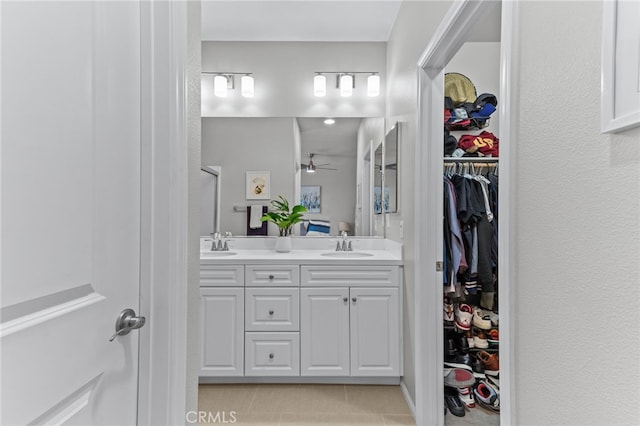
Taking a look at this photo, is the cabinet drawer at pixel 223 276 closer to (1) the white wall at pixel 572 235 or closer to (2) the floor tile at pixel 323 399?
(2) the floor tile at pixel 323 399

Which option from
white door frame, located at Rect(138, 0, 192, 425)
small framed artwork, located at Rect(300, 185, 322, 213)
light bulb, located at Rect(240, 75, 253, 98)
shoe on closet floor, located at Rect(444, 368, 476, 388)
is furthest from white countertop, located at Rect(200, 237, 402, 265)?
white door frame, located at Rect(138, 0, 192, 425)

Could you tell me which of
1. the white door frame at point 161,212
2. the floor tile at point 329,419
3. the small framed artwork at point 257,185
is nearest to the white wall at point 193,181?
the white door frame at point 161,212

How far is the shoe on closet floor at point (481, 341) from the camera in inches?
92.2

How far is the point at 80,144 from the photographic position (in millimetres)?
759

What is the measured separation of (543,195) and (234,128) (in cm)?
264

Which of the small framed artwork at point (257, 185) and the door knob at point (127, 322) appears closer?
the door knob at point (127, 322)

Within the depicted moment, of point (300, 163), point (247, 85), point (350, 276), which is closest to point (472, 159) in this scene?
point (350, 276)

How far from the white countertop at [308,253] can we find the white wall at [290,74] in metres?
1.09

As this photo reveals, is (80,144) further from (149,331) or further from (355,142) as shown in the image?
(355,142)

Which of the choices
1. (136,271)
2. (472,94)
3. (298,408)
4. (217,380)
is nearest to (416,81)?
(472,94)

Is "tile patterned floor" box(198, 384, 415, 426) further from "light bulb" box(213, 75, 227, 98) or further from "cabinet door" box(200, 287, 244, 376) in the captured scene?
"light bulb" box(213, 75, 227, 98)

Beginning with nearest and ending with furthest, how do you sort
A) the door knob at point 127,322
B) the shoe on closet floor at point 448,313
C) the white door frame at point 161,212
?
1. the door knob at point 127,322
2. the white door frame at point 161,212
3. the shoe on closet floor at point 448,313

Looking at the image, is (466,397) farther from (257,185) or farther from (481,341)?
(257,185)

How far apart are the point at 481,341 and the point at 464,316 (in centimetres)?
21
